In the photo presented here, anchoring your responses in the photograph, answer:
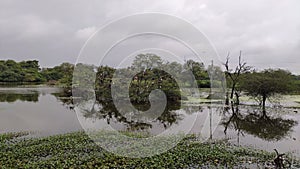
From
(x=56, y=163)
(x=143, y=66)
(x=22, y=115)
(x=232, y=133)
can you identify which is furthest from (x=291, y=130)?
(x=22, y=115)

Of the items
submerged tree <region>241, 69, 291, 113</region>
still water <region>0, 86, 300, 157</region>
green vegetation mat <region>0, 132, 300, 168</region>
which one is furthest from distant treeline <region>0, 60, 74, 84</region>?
green vegetation mat <region>0, 132, 300, 168</region>

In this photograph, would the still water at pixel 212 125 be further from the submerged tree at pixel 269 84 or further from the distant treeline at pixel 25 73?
the distant treeline at pixel 25 73

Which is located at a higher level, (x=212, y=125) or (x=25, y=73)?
(x=25, y=73)

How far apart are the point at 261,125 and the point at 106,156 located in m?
8.83

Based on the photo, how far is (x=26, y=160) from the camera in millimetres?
6477

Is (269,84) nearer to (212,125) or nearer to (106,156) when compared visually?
(212,125)

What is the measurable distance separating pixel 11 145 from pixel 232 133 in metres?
8.48

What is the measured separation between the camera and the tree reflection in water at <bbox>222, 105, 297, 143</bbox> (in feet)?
34.7

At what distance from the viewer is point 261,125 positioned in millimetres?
12414

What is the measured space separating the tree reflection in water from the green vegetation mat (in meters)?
3.15

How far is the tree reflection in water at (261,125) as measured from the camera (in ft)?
34.7

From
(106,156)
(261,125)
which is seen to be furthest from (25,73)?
(106,156)

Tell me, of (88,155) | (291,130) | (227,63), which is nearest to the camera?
(88,155)

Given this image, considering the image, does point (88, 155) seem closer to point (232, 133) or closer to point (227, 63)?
point (232, 133)
